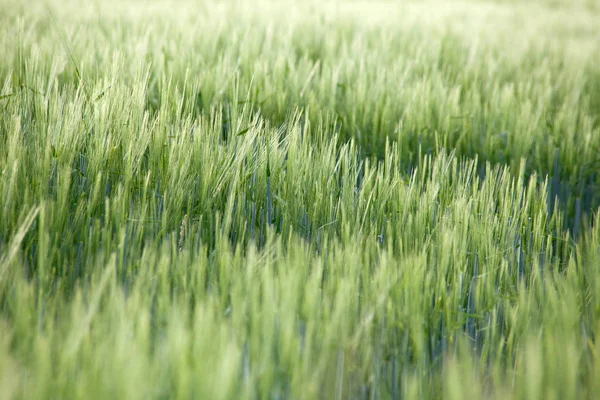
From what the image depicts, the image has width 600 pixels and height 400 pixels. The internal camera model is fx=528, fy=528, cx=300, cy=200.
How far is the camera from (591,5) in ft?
23.9

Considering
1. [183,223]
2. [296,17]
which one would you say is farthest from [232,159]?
[296,17]

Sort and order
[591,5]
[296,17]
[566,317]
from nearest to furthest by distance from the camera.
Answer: [566,317] → [296,17] → [591,5]

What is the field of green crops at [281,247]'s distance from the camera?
641mm

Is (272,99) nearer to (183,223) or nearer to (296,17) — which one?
(183,223)

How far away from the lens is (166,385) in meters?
0.61

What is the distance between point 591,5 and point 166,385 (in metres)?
8.39

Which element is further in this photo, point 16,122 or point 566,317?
point 16,122

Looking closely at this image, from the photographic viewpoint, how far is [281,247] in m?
0.99

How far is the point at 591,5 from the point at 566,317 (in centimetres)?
802

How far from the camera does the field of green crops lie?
2.10ft

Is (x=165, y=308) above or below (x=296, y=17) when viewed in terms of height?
below

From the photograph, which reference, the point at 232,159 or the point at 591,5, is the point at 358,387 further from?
the point at 591,5

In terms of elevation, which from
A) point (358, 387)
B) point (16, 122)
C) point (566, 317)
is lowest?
point (358, 387)

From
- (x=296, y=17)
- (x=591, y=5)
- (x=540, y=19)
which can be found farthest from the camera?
(x=591, y=5)
